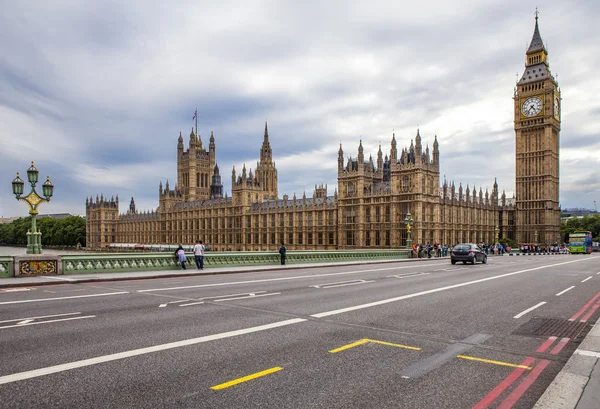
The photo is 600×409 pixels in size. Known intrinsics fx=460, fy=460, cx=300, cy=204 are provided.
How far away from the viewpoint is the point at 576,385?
19.1 feet

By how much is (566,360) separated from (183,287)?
13.0 metres

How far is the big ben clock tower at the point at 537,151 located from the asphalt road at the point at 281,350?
84.1m

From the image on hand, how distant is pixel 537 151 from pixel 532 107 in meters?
8.83

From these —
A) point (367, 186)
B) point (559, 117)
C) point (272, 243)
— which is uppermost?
point (559, 117)

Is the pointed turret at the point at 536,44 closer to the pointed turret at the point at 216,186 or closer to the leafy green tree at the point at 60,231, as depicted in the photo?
the pointed turret at the point at 216,186

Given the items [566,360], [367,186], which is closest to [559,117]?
[367,186]

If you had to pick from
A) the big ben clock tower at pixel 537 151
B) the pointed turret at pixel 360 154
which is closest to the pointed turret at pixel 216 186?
the pointed turret at pixel 360 154

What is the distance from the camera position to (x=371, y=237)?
67.4 meters

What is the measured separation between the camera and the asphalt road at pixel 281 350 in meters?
5.54

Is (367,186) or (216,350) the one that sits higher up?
(367,186)

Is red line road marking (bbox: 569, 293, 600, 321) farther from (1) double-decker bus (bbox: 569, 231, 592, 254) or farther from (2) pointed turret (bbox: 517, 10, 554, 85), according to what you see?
(2) pointed turret (bbox: 517, 10, 554, 85)

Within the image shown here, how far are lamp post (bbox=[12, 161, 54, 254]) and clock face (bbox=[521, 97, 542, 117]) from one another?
9227 cm

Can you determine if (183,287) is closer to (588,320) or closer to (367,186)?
(588,320)

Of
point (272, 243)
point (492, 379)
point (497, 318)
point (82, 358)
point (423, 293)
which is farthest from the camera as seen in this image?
point (272, 243)
